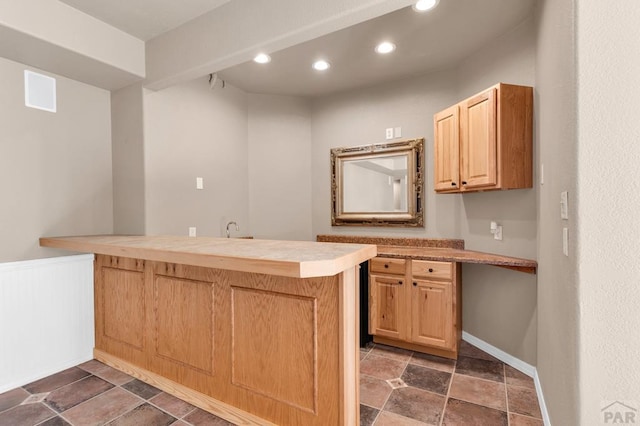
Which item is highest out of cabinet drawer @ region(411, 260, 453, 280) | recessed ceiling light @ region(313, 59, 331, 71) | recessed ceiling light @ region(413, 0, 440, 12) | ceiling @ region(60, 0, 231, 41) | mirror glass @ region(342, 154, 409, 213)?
ceiling @ region(60, 0, 231, 41)

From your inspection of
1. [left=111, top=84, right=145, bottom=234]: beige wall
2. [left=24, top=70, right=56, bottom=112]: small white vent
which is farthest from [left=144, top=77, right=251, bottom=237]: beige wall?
[left=24, top=70, right=56, bottom=112]: small white vent

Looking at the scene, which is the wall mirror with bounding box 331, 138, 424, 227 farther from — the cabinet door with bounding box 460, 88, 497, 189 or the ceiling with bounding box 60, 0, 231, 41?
the ceiling with bounding box 60, 0, 231, 41

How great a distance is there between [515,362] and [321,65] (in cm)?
308

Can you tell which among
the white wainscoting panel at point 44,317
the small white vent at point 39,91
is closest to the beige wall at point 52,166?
the small white vent at point 39,91

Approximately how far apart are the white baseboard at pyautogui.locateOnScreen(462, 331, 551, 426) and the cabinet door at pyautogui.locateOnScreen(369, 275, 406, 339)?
28.6 inches

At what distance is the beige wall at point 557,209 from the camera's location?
1.22m

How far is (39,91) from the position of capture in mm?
2436

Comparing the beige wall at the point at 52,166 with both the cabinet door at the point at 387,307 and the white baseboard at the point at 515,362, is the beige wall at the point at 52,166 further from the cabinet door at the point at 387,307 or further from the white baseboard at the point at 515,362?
the white baseboard at the point at 515,362

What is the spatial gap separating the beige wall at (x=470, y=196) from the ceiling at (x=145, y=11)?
6.15ft

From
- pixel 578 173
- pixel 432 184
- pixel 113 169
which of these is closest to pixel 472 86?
pixel 432 184

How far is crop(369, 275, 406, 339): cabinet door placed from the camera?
2795 millimetres

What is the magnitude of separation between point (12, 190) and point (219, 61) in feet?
5.81

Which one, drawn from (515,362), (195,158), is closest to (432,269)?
(515,362)

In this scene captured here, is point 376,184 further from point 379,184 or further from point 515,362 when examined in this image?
point 515,362
